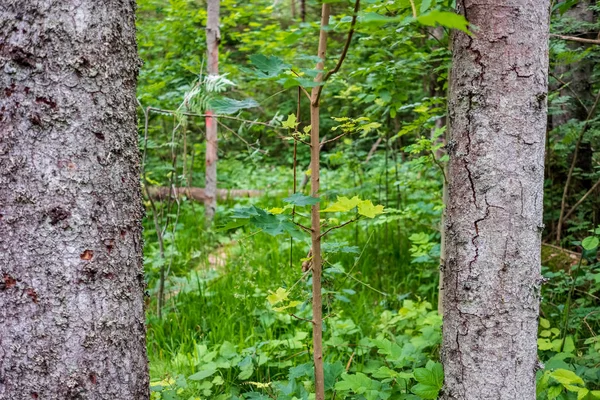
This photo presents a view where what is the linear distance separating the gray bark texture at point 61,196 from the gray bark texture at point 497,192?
3.44 ft

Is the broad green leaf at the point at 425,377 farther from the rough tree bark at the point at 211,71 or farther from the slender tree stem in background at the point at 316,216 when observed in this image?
the rough tree bark at the point at 211,71

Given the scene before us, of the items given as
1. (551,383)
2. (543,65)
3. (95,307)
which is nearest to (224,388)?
(95,307)

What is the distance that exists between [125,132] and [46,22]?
359mm

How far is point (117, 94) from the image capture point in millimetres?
1457

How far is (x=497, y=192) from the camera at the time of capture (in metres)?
1.46

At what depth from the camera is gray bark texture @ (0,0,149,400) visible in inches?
52.7

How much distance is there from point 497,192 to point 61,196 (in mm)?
1262

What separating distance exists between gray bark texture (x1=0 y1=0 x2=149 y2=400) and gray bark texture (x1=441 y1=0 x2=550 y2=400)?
105cm

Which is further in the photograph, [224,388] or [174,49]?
[174,49]

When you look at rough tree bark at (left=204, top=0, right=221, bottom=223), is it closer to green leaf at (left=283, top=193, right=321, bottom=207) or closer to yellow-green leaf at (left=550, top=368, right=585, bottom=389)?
green leaf at (left=283, top=193, right=321, bottom=207)

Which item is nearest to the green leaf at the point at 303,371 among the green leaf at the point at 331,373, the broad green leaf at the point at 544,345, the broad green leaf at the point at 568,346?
the green leaf at the point at 331,373

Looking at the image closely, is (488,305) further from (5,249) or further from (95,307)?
(5,249)

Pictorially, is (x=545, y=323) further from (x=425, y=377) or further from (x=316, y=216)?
(x=316, y=216)

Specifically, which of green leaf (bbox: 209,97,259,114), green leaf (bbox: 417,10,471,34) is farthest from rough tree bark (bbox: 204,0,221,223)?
green leaf (bbox: 417,10,471,34)
